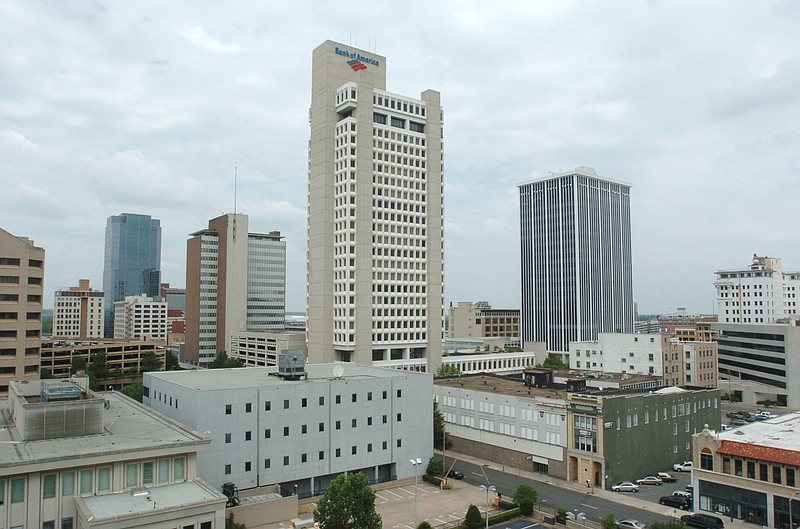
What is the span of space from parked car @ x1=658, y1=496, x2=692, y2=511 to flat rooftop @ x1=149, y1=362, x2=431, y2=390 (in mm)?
32473

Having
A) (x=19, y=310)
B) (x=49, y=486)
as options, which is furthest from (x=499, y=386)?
(x=19, y=310)

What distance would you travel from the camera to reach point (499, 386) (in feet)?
336

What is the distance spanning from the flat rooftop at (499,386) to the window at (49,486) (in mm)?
59697

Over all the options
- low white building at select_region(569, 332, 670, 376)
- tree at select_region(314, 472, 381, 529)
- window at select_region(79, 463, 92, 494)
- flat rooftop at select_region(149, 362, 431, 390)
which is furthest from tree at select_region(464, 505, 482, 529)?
low white building at select_region(569, 332, 670, 376)

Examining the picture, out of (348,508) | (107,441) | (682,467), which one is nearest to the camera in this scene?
(348,508)

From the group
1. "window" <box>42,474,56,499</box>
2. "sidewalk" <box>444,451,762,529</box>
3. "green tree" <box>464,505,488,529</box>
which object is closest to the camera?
"window" <box>42,474,56,499</box>

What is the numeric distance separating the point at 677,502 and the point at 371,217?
90860 millimetres

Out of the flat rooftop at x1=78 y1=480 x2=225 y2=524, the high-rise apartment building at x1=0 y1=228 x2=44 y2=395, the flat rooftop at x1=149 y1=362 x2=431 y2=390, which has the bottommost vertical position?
the flat rooftop at x1=78 y1=480 x2=225 y2=524

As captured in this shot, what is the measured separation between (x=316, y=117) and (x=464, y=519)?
364 feet

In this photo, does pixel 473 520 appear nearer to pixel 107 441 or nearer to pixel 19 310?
pixel 107 441

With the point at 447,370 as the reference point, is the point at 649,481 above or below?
below

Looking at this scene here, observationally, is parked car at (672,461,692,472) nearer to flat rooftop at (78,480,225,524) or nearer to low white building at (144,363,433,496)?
low white building at (144,363,433,496)

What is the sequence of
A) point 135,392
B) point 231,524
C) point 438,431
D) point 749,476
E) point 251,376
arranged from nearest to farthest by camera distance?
point 231,524 → point 749,476 → point 251,376 → point 438,431 → point 135,392

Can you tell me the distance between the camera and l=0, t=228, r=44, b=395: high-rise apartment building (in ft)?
327
